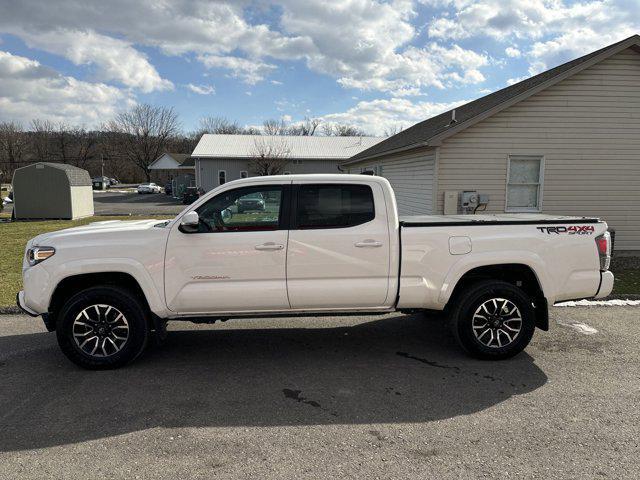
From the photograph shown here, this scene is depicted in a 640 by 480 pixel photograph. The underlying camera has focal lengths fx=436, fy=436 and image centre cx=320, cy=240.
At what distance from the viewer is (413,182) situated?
1238cm

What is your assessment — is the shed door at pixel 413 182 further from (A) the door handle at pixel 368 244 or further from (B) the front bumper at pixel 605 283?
(A) the door handle at pixel 368 244

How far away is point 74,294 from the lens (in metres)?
4.32

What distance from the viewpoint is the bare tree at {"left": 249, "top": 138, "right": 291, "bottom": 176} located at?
114 ft

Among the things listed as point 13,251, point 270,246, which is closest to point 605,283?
point 270,246

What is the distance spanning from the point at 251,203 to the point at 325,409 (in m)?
2.05

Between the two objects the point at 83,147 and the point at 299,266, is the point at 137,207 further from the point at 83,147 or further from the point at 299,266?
the point at 83,147

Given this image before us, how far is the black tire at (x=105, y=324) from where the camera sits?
4.19 m

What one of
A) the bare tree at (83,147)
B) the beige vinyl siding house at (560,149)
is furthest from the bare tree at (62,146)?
the beige vinyl siding house at (560,149)

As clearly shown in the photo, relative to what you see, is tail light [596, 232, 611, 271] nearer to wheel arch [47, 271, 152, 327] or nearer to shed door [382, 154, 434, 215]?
wheel arch [47, 271, 152, 327]

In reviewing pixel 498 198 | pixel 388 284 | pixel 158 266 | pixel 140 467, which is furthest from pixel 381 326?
pixel 498 198

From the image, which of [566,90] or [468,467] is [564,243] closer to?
[468,467]

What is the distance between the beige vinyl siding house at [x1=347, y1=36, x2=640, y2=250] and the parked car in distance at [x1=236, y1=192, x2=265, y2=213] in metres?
6.98

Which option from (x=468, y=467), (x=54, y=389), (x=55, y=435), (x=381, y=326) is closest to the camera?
(x=468, y=467)

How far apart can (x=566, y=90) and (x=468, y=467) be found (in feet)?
34.8
